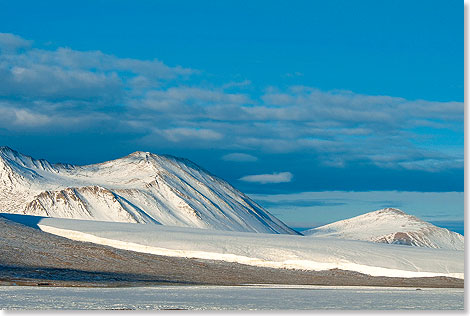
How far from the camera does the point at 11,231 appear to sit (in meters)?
45.8

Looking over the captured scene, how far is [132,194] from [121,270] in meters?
74.4

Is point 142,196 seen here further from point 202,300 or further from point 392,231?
point 202,300

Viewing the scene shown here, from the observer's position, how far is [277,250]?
150 ft

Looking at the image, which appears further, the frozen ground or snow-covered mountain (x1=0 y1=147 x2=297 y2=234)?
snow-covered mountain (x1=0 y1=147 x2=297 y2=234)

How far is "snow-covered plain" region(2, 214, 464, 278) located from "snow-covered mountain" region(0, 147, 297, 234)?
2024 inches

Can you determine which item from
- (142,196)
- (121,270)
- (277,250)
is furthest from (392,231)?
(121,270)

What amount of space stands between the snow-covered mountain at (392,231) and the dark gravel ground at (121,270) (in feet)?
308

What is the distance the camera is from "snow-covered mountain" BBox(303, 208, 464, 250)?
131250 millimetres

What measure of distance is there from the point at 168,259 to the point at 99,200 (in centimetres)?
6658

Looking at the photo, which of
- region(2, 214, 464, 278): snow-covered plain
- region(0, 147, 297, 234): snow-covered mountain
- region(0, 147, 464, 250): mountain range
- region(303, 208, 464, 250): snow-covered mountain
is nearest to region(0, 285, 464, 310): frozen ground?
region(2, 214, 464, 278): snow-covered plain

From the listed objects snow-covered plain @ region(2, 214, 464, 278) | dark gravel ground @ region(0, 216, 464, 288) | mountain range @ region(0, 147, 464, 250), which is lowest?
dark gravel ground @ region(0, 216, 464, 288)

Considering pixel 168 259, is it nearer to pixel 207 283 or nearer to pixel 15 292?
pixel 207 283

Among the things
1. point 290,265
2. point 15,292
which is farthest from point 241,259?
point 15,292

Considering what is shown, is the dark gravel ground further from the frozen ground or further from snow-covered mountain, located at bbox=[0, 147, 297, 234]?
snow-covered mountain, located at bbox=[0, 147, 297, 234]
